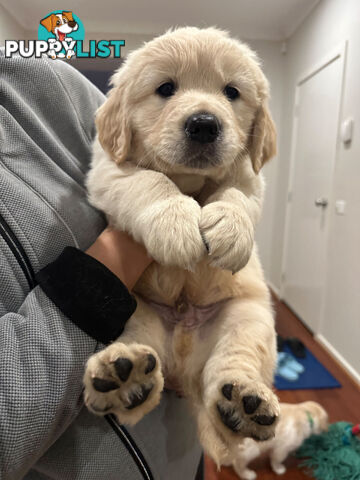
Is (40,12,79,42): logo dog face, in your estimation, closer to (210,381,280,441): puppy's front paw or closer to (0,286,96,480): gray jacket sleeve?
(0,286,96,480): gray jacket sleeve

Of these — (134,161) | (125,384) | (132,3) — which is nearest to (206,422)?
(125,384)

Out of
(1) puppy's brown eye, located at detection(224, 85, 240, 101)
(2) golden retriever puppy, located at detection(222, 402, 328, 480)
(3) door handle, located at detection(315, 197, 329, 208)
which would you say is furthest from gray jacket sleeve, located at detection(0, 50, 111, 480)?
(3) door handle, located at detection(315, 197, 329, 208)

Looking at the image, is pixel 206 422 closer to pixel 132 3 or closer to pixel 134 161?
pixel 134 161

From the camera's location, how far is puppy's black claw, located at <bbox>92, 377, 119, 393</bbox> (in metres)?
0.81

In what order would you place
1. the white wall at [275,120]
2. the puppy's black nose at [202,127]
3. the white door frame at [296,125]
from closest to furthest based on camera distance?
the puppy's black nose at [202,127] → the white door frame at [296,125] → the white wall at [275,120]

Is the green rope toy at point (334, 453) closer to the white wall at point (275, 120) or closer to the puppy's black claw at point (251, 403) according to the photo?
the puppy's black claw at point (251, 403)

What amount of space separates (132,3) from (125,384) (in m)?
5.21

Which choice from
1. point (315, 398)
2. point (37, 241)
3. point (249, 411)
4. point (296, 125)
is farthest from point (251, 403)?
point (296, 125)

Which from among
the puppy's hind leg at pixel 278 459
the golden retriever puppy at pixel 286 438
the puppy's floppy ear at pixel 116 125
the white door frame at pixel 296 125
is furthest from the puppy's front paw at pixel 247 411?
the white door frame at pixel 296 125

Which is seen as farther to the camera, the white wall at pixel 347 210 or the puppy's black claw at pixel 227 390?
the white wall at pixel 347 210

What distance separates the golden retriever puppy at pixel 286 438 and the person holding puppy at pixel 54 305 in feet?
4.43

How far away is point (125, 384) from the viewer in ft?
2.81

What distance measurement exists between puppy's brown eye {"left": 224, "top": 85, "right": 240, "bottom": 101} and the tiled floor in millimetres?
2325

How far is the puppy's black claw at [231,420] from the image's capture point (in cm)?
88
